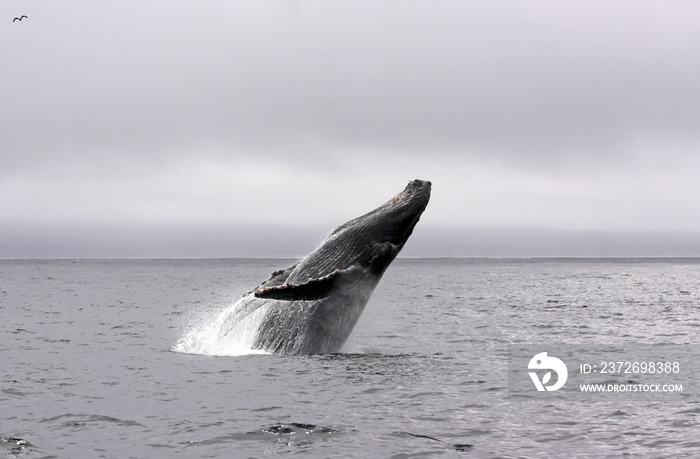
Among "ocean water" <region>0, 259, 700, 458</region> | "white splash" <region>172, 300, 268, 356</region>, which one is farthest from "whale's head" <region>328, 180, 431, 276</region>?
"white splash" <region>172, 300, 268, 356</region>

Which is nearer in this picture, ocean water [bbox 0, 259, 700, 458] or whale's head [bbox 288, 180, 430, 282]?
ocean water [bbox 0, 259, 700, 458]

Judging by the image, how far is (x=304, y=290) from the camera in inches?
397

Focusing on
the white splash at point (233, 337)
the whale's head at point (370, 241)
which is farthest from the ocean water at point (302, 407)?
the whale's head at point (370, 241)

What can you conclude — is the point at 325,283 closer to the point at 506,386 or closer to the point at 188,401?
the point at 188,401

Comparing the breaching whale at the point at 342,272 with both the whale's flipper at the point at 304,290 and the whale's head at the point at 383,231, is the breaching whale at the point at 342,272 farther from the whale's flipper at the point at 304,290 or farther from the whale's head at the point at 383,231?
the whale's flipper at the point at 304,290

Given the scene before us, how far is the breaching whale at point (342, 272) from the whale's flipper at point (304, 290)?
23cm

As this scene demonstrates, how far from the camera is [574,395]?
34.7 feet

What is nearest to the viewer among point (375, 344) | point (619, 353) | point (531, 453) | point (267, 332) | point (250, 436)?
point (531, 453)

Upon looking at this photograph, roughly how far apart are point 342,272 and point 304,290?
96 cm

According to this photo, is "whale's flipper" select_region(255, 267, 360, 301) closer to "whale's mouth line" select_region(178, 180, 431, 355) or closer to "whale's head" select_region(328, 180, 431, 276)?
"whale's mouth line" select_region(178, 180, 431, 355)

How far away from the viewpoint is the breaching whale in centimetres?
1136

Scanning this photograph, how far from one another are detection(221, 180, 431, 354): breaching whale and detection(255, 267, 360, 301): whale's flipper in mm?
230

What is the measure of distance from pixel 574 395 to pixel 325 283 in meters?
4.00

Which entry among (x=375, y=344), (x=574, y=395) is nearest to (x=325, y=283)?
(x=574, y=395)
